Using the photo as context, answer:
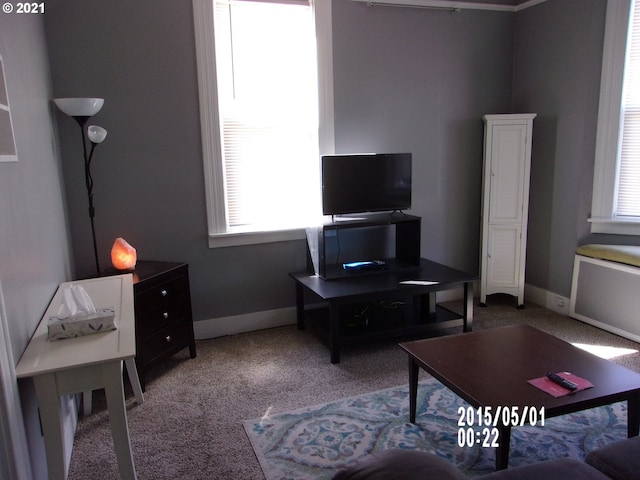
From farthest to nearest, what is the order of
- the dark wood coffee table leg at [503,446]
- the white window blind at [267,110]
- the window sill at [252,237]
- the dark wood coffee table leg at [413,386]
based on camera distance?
the window sill at [252,237]
the white window blind at [267,110]
the dark wood coffee table leg at [413,386]
the dark wood coffee table leg at [503,446]

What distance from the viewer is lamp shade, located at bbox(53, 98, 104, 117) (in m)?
2.65

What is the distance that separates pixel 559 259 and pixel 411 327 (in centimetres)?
149

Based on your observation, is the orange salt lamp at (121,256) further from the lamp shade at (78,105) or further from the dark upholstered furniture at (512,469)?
the dark upholstered furniture at (512,469)

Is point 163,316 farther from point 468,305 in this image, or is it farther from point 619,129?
point 619,129

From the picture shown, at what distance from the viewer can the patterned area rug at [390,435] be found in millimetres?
2061

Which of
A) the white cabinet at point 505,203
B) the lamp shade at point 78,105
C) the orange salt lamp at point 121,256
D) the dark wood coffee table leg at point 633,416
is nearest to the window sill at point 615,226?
the white cabinet at point 505,203

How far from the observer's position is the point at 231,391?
2.71m

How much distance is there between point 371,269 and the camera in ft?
11.5

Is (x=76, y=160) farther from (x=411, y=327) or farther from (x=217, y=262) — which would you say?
(x=411, y=327)

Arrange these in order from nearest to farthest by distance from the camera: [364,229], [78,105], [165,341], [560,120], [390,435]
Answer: [390,435], [78,105], [165,341], [560,120], [364,229]

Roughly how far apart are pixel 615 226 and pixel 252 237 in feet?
8.87

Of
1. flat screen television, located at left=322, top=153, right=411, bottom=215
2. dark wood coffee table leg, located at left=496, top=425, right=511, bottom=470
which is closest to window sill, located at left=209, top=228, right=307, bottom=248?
flat screen television, located at left=322, top=153, right=411, bottom=215

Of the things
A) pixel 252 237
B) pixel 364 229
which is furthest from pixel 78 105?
pixel 364 229

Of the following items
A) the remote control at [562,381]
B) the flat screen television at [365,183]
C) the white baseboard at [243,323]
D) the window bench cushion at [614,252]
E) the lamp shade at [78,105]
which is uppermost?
the lamp shade at [78,105]
